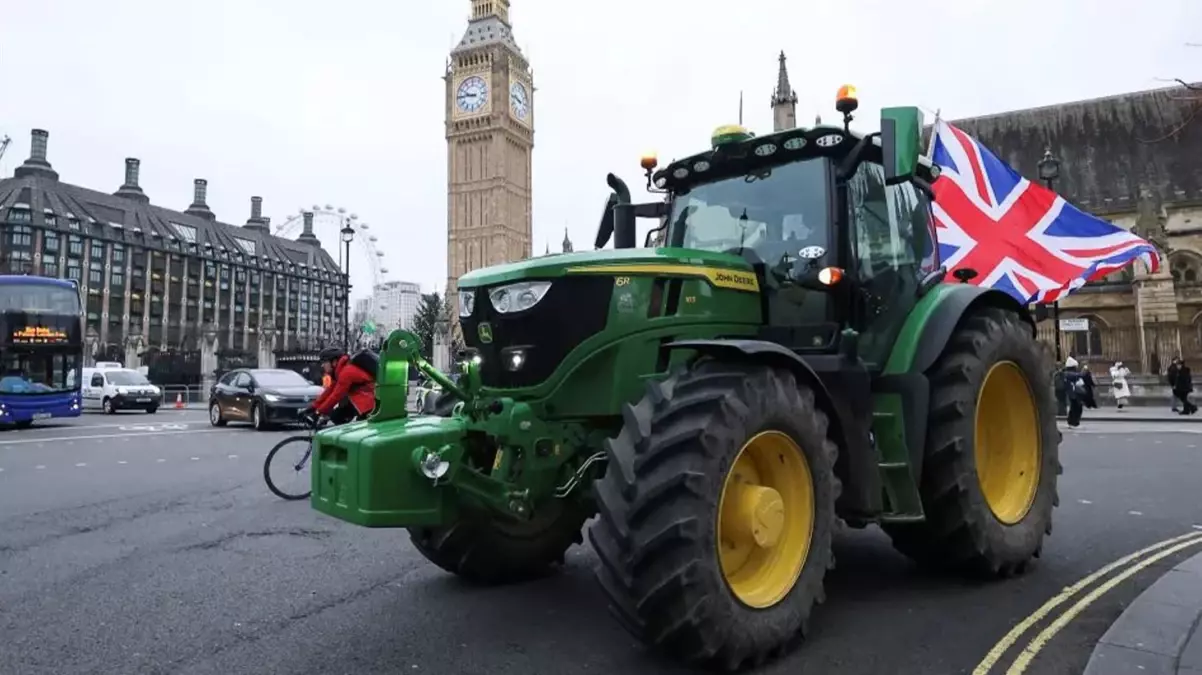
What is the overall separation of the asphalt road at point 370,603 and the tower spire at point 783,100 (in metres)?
41.1

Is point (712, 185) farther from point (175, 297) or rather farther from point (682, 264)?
point (175, 297)

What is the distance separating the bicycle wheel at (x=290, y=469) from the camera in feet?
28.0

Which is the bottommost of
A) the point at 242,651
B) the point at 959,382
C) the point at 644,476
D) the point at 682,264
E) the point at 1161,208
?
the point at 242,651

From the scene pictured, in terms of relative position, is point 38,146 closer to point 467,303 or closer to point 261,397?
point 261,397

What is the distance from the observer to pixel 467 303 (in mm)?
4121

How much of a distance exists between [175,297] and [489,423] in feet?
353

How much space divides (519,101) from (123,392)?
8523cm

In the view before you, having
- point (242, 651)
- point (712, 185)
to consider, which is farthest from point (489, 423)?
point (712, 185)

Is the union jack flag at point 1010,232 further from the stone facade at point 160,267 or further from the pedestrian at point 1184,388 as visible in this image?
the stone facade at point 160,267

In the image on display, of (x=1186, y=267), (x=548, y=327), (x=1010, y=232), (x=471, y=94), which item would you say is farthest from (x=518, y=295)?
(x=471, y=94)

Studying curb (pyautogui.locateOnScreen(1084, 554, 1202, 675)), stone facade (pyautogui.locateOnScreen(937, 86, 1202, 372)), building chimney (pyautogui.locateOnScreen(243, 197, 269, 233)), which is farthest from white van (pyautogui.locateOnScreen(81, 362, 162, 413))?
building chimney (pyautogui.locateOnScreen(243, 197, 269, 233))

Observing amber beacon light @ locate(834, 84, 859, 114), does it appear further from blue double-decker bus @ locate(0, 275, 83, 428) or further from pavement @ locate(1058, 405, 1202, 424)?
blue double-decker bus @ locate(0, 275, 83, 428)

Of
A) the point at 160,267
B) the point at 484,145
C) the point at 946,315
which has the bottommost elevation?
the point at 946,315

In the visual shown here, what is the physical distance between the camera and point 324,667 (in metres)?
3.38
